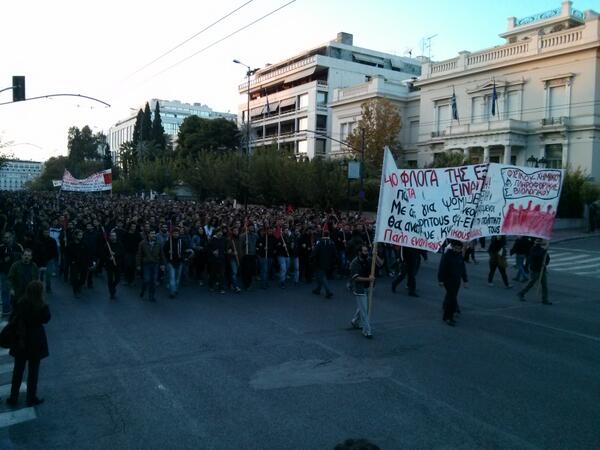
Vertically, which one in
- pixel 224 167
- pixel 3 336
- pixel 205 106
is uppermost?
pixel 205 106

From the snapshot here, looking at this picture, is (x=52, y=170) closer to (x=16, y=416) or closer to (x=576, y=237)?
(x=576, y=237)

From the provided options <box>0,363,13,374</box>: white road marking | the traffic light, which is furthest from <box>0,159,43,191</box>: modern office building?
<box>0,363,13,374</box>: white road marking

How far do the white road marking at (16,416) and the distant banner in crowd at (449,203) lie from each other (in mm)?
5728

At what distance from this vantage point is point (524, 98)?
42.2 meters

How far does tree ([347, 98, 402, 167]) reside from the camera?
43.5 metres

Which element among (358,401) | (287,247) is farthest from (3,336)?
(287,247)

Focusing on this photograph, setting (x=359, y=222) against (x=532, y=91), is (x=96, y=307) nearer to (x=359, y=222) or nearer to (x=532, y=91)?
(x=359, y=222)

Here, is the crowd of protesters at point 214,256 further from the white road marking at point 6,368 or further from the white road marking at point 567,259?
the white road marking at point 567,259

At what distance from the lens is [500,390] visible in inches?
249

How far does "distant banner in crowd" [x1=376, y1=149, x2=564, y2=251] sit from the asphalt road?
167 centimetres

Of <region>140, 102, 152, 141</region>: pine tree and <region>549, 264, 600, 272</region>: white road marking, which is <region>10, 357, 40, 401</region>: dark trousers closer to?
<region>549, 264, 600, 272</region>: white road marking

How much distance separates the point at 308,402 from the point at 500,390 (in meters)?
2.28

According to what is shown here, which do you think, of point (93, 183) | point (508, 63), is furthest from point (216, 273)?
point (508, 63)

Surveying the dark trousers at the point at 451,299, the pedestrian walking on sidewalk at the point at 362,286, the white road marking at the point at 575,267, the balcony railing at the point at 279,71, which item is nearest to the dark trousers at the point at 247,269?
the pedestrian walking on sidewalk at the point at 362,286
